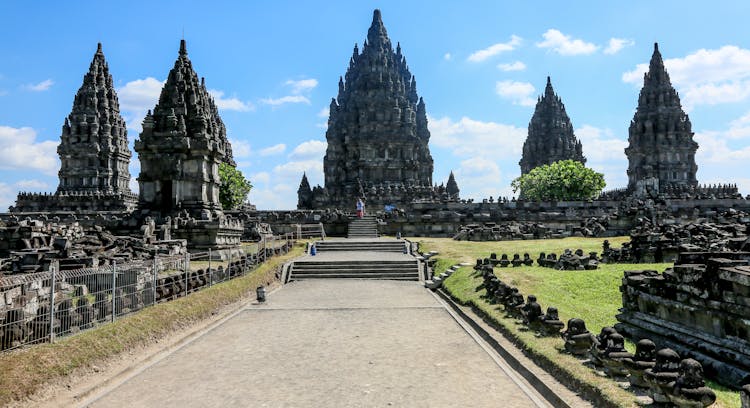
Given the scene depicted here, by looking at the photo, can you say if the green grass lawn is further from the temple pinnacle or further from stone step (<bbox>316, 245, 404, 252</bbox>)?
the temple pinnacle

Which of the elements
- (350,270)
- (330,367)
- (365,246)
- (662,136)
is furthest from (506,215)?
(662,136)

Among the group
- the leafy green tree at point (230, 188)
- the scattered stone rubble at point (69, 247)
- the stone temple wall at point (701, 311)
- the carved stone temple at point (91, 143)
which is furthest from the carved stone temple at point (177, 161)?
the carved stone temple at point (91, 143)

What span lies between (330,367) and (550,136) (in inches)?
3392

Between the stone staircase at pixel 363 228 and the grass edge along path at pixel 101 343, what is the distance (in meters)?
22.7

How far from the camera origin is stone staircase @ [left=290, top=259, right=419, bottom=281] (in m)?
22.6

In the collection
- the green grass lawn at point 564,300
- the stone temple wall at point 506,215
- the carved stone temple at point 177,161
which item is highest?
the carved stone temple at point 177,161

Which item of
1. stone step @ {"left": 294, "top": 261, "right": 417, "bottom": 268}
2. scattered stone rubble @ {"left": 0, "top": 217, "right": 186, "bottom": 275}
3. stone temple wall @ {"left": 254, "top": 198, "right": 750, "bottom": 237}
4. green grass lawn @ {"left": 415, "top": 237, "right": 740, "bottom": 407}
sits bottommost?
green grass lawn @ {"left": 415, "top": 237, "right": 740, "bottom": 407}

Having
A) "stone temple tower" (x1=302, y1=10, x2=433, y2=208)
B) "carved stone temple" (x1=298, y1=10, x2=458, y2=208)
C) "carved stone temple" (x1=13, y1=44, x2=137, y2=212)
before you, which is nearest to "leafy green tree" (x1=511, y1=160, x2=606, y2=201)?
"carved stone temple" (x1=298, y1=10, x2=458, y2=208)

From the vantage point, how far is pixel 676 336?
9.16m

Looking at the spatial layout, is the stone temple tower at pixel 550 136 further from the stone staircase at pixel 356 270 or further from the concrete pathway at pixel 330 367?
the concrete pathway at pixel 330 367

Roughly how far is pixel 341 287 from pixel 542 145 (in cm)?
7676

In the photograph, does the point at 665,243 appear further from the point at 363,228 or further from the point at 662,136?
the point at 662,136

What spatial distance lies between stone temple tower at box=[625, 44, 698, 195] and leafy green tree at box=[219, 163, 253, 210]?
54.4 metres

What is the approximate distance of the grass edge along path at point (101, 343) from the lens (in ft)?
23.9
